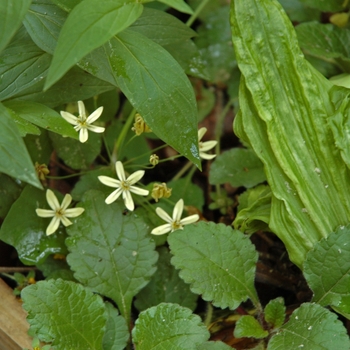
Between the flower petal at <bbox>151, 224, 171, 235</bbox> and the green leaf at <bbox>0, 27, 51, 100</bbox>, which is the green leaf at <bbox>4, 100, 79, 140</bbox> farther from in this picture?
the flower petal at <bbox>151, 224, 171, 235</bbox>

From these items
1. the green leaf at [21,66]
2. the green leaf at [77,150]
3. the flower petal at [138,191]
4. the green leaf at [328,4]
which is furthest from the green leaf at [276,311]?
the green leaf at [328,4]

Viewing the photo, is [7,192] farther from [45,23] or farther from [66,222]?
[45,23]

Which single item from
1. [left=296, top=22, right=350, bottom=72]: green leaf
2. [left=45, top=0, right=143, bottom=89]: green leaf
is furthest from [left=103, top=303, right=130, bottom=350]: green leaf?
[left=296, top=22, right=350, bottom=72]: green leaf

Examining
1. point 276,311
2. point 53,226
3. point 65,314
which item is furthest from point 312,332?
point 53,226

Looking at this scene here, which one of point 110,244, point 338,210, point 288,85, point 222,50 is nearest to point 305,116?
point 288,85

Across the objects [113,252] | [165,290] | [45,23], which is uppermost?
[45,23]

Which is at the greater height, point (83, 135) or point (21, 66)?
point (21, 66)
